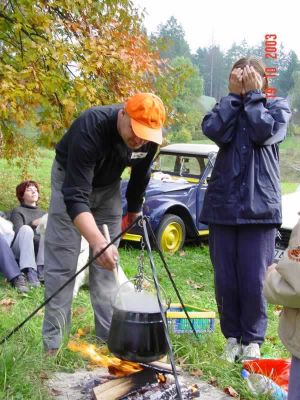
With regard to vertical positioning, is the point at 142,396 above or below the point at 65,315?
below

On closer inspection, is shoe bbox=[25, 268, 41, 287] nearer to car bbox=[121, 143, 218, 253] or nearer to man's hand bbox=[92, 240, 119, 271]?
car bbox=[121, 143, 218, 253]

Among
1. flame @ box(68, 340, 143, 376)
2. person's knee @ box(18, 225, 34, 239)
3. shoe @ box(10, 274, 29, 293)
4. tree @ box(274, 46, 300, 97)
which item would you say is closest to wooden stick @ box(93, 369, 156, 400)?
flame @ box(68, 340, 143, 376)

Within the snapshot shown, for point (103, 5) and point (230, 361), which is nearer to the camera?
point (230, 361)

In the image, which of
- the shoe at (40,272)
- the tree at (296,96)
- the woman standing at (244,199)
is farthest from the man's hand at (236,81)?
the tree at (296,96)

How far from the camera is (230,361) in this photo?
341cm

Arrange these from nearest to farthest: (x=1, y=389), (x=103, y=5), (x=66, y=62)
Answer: (x=1, y=389) < (x=66, y=62) < (x=103, y=5)

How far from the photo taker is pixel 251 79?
136 inches

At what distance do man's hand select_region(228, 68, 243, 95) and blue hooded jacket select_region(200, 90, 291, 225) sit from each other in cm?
5

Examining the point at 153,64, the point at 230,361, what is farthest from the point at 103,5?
the point at 230,361

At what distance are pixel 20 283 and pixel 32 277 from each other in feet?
0.75

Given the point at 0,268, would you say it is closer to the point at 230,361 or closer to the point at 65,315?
the point at 65,315

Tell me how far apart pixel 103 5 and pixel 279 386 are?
5.87 meters

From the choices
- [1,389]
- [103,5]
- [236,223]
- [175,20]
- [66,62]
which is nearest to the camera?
[1,389]

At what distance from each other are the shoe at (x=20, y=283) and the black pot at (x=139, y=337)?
2.67 meters
